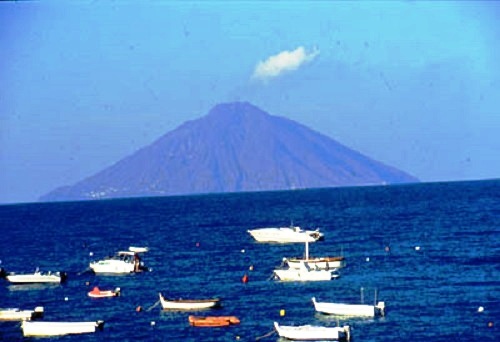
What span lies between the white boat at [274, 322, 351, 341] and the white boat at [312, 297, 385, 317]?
23.5ft

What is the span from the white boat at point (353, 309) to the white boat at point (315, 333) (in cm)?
715

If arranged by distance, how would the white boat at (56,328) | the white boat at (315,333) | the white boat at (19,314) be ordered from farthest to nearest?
the white boat at (19,314) < the white boat at (56,328) < the white boat at (315,333)

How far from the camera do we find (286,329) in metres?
71.4

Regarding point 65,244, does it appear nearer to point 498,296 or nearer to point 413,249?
point 413,249

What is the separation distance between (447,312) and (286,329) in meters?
15.7

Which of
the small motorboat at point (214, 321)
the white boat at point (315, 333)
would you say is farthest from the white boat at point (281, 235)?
the white boat at point (315, 333)

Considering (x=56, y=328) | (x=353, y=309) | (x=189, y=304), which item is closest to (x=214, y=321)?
(x=189, y=304)

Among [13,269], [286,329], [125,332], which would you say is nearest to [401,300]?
[286,329]

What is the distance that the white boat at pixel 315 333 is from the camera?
228 feet

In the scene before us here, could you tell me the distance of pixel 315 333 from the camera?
70.2m

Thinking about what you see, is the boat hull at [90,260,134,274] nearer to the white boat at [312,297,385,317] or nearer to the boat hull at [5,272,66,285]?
the boat hull at [5,272,66,285]

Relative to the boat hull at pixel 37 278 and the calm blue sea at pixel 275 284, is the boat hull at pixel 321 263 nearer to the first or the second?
the calm blue sea at pixel 275 284

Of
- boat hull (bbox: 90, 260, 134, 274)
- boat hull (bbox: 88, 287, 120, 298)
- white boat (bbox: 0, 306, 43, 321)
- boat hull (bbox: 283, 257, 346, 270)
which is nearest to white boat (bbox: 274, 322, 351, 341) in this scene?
white boat (bbox: 0, 306, 43, 321)

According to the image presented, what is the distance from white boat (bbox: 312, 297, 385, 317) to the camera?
3100 inches
